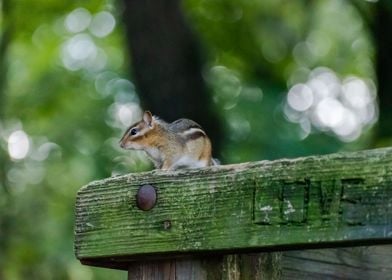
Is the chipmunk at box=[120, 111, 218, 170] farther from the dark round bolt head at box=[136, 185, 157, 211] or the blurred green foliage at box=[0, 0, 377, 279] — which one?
the blurred green foliage at box=[0, 0, 377, 279]

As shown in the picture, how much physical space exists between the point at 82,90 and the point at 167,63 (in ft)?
14.9

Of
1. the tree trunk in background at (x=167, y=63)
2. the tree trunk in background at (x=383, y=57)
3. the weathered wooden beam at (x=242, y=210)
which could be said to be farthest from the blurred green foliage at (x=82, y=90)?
the weathered wooden beam at (x=242, y=210)

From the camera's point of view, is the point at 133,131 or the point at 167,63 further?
the point at 167,63

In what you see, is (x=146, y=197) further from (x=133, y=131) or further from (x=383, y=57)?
(x=383, y=57)

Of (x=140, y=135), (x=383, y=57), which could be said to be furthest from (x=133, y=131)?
(x=383, y=57)

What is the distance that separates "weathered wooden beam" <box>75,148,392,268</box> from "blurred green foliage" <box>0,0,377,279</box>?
731 centimetres

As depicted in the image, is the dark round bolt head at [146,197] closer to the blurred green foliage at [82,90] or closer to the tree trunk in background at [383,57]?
the tree trunk in background at [383,57]

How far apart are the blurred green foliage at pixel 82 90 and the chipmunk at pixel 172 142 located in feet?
16.0

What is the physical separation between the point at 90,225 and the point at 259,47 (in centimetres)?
1017

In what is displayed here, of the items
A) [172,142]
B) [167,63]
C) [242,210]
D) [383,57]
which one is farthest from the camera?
[383,57]

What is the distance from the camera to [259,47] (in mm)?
12422

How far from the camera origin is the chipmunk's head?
15.6ft

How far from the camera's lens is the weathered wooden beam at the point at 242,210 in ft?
6.63

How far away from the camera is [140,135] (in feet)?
15.7
